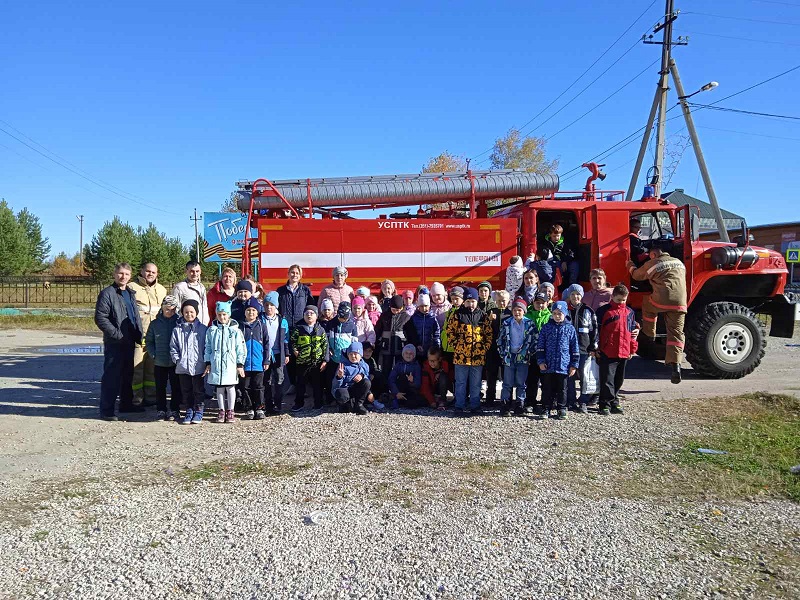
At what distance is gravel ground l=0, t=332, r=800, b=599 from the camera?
3.24m

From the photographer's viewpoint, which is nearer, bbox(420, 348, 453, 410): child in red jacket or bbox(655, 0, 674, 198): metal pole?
bbox(420, 348, 453, 410): child in red jacket

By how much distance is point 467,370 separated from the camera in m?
7.39

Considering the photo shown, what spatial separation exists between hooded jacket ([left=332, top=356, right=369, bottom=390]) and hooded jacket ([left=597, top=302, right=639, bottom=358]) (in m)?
3.12

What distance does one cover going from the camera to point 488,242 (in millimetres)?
9328

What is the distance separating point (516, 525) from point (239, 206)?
7.33 m

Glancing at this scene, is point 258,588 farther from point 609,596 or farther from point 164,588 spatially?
point 609,596

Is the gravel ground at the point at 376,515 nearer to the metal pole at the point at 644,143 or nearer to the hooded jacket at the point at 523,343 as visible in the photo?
the hooded jacket at the point at 523,343

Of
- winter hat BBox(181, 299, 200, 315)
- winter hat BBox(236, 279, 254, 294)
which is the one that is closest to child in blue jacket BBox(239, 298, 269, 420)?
winter hat BBox(236, 279, 254, 294)

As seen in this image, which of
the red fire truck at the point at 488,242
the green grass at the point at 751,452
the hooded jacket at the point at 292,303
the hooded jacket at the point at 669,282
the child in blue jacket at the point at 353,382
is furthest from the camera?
the red fire truck at the point at 488,242

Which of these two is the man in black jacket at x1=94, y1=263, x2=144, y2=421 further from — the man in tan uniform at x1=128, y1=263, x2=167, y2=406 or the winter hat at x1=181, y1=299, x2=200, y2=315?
the winter hat at x1=181, y1=299, x2=200, y2=315

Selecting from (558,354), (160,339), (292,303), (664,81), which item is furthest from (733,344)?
(664,81)

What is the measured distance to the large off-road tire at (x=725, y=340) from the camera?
923 centimetres

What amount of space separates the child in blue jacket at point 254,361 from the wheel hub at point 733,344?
719 centimetres

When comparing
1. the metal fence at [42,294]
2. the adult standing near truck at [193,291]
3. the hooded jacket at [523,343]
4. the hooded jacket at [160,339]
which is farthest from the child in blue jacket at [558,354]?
the metal fence at [42,294]
